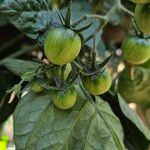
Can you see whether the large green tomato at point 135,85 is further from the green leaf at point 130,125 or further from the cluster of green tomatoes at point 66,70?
the cluster of green tomatoes at point 66,70

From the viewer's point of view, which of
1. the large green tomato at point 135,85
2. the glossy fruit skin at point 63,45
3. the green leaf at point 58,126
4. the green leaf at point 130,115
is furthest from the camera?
the large green tomato at point 135,85

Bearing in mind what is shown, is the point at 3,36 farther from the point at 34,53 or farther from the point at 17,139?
the point at 17,139

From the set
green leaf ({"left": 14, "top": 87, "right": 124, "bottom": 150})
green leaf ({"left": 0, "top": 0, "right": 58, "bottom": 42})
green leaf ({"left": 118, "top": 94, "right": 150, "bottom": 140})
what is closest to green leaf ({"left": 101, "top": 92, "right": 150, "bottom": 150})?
green leaf ({"left": 118, "top": 94, "right": 150, "bottom": 140})

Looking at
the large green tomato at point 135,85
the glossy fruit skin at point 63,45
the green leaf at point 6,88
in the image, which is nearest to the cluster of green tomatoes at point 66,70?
the glossy fruit skin at point 63,45

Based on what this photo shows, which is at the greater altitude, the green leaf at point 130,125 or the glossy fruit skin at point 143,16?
the glossy fruit skin at point 143,16

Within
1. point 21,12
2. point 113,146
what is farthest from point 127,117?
point 21,12

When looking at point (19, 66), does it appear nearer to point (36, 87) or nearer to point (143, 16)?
point (36, 87)

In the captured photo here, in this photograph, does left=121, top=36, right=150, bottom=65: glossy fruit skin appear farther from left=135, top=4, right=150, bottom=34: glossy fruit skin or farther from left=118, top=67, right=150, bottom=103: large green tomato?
left=118, top=67, right=150, bottom=103: large green tomato

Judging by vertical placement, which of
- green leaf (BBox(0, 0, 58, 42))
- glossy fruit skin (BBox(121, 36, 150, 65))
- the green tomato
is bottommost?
the green tomato
